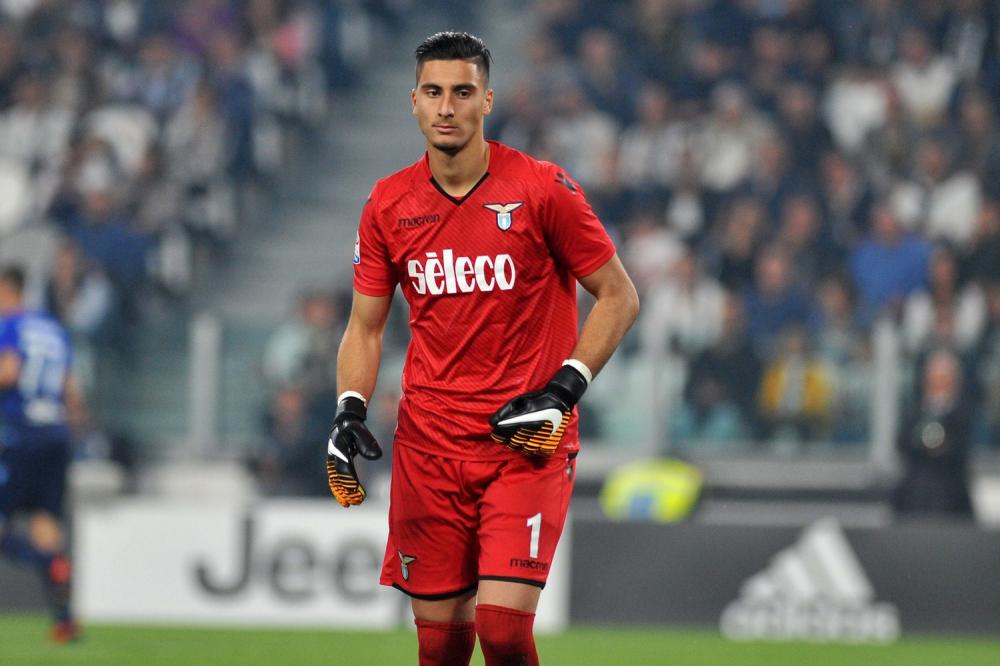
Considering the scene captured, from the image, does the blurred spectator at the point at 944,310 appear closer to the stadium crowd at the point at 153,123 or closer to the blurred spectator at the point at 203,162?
the stadium crowd at the point at 153,123

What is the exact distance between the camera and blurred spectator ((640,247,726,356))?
11.4 metres

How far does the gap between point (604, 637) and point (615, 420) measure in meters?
1.56

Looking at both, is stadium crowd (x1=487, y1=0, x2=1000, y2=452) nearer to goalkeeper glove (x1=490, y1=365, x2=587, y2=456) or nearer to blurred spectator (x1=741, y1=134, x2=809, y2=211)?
blurred spectator (x1=741, y1=134, x2=809, y2=211)

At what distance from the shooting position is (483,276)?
203 inches

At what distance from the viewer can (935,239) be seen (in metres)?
12.8

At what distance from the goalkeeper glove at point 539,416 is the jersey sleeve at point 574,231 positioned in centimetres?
34

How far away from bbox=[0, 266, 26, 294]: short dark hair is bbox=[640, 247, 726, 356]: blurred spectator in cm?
400

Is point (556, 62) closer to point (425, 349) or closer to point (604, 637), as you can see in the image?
point (604, 637)

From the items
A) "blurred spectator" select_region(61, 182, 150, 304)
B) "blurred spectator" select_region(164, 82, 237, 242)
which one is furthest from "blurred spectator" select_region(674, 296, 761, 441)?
"blurred spectator" select_region(164, 82, 237, 242)

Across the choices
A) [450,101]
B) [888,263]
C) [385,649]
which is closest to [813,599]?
[385,649]

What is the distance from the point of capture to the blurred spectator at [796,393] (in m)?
11.3

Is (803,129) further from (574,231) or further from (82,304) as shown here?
(574,231)

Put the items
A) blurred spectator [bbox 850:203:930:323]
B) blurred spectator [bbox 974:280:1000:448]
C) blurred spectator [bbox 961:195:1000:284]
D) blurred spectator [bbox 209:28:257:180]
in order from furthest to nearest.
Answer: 1. blurred spectator [bbox 209:28:257:180]
2. blurred spectator [bbox 850:203:930:323]
3. blurred spectator [bbox 961:195:1000:284]
4. blurred spectator [bbox 974:280:1000:448]

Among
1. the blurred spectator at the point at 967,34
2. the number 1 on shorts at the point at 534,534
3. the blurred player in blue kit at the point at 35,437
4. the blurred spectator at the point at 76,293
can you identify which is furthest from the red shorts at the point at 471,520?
the blurred spectator at the point at 967,34
